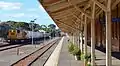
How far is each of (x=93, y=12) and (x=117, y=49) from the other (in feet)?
62.5

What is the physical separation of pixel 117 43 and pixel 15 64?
10.1 metres

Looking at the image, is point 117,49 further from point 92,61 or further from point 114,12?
point 92,61

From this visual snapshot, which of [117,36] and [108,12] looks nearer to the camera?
[108,12]

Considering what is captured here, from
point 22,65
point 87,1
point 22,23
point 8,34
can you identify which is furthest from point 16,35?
point 22,23

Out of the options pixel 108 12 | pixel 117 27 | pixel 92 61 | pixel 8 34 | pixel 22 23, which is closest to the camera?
pixel 108 12

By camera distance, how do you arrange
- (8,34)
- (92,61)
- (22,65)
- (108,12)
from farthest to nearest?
1. (8,34)
2. (22,65)
3. (92,61)
4. (108,12)

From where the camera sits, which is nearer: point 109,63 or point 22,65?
point 109,63

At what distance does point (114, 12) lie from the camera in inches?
1313

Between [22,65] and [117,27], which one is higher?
[117,27]

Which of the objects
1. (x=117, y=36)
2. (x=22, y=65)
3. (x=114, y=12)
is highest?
(x=114, y=12)

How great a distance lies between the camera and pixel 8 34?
7825 cm

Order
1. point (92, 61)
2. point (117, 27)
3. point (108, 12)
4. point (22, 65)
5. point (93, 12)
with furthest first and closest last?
1. point (117, 27)
2. point (22, 65)
3. point (92, 61)
4. point (93, 12)
5. point (108, 12)

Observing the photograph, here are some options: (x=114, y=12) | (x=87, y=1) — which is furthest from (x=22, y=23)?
(x=87, y=1)

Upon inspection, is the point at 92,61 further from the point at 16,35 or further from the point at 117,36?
the point at 16,35
